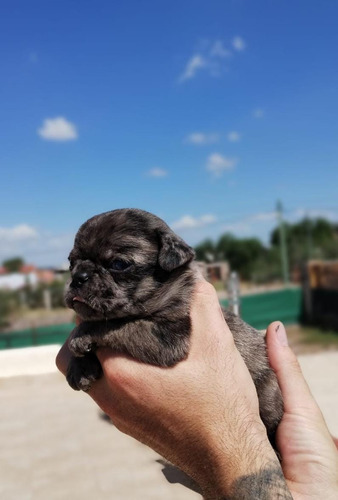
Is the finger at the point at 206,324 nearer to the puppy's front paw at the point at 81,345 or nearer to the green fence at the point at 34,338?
the puppy's front paw at the point at 81,345

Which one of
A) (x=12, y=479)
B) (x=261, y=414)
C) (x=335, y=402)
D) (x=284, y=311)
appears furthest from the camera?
Result: (x=284, y=311)

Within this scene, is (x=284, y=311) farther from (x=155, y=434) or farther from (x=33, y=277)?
(x=155, y=434)

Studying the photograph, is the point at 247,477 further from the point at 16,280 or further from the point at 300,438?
the point at 16,280

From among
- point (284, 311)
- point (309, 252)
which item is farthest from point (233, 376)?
point (309, 252)

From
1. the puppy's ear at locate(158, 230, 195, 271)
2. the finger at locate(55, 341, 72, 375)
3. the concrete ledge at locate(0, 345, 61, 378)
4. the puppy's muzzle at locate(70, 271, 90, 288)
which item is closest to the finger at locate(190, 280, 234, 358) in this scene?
the puppy's ear at locate(158, 230, 195, 271)

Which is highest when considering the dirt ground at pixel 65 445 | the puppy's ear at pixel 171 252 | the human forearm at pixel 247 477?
the puppy's ear at pixel 171 252

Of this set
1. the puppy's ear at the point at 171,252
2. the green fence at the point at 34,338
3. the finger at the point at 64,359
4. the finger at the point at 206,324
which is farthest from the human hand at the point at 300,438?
the green fence at the point at 34,338
